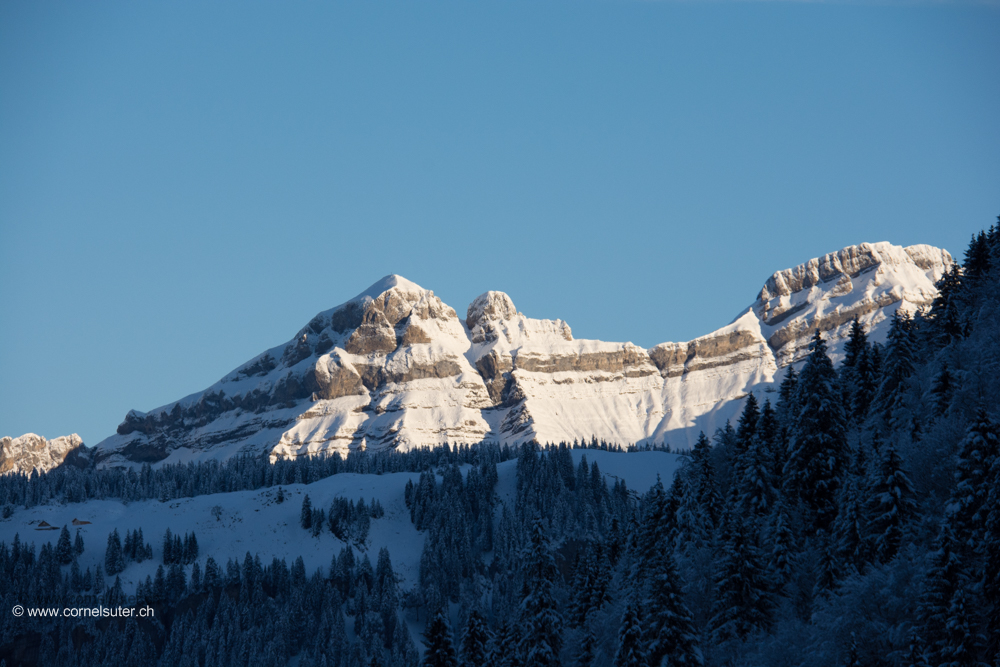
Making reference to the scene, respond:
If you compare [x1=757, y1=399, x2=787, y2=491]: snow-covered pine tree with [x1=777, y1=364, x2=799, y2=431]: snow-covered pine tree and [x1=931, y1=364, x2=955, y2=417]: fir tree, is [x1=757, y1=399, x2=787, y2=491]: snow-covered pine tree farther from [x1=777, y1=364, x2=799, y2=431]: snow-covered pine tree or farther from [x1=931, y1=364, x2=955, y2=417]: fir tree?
[x1=931, y1=364, x2=955, y2=417]: fir tree

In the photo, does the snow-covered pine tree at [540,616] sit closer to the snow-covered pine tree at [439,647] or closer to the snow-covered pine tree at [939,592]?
the snow-covered pine tree at [439,647]

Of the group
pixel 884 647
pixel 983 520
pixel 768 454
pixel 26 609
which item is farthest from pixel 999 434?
pixel 26 609

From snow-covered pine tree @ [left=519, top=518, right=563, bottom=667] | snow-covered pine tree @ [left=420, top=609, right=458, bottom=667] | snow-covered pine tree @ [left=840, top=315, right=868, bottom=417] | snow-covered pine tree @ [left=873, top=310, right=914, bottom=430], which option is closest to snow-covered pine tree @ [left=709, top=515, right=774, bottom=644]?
snow-covered pine tree @ [left=519, top=518, right=563, bottom=667]

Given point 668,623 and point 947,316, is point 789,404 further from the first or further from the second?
point 668,623

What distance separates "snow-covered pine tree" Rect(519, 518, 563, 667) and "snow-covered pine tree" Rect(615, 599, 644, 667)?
6705mm

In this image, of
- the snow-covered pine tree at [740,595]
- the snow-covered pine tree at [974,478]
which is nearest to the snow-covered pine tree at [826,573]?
the snow-covered pine tree at [740,595]

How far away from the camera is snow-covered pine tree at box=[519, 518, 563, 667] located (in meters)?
76.4

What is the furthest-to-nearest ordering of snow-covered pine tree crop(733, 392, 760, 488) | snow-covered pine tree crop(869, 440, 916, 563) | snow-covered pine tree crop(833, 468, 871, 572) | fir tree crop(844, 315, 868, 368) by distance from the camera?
fir tree crop(844, 315, 868, 368) < snow-covered pine tree crop(733, 392, 760, 488) < snow-covered pine tree crop(833, 468, 871, 572) < snow-covered pine tree crop(869, 440, 916, 563)

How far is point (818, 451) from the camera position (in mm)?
85562

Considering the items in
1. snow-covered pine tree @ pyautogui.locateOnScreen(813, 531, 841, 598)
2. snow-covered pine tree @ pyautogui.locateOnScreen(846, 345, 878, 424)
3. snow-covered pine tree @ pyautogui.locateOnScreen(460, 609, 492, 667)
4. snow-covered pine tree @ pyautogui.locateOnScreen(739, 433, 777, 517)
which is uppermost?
snow-covered pine tree @ pyautogui.locateOnScreen(846, 345, 878, 424)

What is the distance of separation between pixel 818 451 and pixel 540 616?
2458 cm

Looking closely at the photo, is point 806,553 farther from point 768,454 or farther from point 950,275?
point 950,275

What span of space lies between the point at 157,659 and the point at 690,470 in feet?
324

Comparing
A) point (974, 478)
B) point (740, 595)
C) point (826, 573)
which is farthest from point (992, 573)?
point (740, 595)
